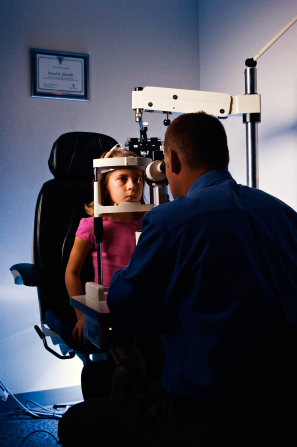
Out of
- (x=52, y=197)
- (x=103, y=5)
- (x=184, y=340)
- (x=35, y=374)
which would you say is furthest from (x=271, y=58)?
(x=35, y=374)

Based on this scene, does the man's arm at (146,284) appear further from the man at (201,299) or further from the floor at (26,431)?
the floor at (26,431)

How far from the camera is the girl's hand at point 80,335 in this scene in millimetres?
1376

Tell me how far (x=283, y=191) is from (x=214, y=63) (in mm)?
1025

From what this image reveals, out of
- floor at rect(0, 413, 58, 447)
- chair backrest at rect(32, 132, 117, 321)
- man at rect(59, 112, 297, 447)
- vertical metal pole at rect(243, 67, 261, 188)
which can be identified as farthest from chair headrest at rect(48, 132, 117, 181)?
floor at rect(0, 413, 58, 447)

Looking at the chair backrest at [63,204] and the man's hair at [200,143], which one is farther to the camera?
the chair backrest at [63,204]

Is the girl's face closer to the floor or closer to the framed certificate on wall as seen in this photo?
the framed certificate on wall

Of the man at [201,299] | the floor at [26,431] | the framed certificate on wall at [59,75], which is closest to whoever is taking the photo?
the man at [201,299]

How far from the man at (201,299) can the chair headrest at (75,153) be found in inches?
39.2

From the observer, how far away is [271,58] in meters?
1.99

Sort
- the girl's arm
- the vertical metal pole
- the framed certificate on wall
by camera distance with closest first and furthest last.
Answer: the girl's arm, the vertical metal pole, the framed certificate on wall

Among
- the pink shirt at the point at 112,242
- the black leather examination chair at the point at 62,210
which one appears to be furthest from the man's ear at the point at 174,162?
the black leather examination chair at the point at 62,210

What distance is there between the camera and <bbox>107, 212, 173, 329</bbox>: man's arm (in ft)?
2.66

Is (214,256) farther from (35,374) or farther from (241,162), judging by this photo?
(35,374)

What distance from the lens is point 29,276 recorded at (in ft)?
4.94
